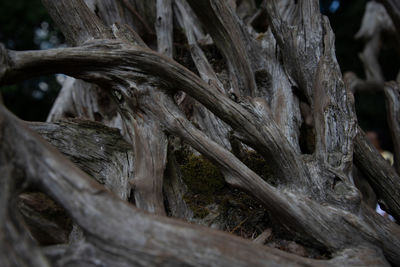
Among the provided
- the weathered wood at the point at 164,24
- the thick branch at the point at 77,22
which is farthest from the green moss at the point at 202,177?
the weathered wood at the point at 164,24

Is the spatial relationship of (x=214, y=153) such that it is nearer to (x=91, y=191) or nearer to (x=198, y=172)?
(x=198, y=172)

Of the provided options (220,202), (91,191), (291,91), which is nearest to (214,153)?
(220,202)

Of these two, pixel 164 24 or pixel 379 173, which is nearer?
pixel 379 173

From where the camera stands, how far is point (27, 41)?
322 inches

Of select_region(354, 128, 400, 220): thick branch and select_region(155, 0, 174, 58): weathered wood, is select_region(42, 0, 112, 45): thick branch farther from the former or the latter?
select_region(354, 128, 400, 220): thick branch

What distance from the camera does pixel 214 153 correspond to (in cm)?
175

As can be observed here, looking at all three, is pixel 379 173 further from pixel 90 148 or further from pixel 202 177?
pixel 90 148

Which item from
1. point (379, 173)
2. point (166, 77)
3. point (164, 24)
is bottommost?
point (379, 173)

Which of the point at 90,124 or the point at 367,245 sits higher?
the point at 90,124

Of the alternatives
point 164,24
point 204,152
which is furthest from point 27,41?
point 204,152

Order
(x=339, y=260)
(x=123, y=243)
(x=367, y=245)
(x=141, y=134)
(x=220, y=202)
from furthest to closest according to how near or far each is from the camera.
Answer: (x=220, y=202) → (x=141, y=134) → (x=367, y=245) → (x=339, y=260) → (x=123, y=243)

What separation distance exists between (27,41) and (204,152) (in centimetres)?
779

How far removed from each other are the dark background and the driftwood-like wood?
6088 millimetres

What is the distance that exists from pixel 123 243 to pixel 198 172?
888 mm
